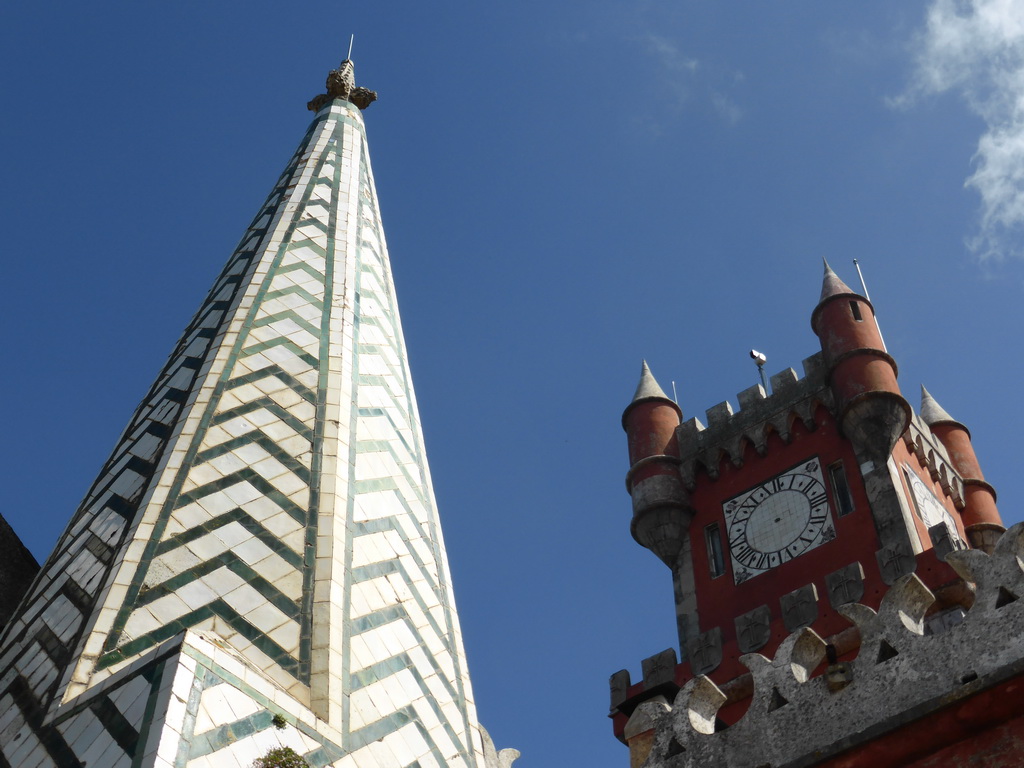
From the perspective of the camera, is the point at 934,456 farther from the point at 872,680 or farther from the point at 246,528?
the point at 246,528

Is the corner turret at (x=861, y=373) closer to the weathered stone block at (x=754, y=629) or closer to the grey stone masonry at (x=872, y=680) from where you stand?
the weathered stone block at (x=754, y=629)

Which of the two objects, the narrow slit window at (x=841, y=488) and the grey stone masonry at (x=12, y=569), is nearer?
the grey stone masonry at (x=12, y=569)

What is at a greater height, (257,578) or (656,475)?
(656,475)

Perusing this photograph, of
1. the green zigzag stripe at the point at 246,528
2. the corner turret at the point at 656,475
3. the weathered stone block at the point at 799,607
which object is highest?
the corner turret at the point at 656,475

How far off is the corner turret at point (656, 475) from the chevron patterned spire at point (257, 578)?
1832 cm

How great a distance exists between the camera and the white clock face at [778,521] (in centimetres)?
2564

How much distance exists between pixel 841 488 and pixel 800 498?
0.91 m

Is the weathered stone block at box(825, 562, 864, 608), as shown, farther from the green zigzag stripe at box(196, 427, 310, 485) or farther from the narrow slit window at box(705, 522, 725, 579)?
the green zigzag stripe at box(196, 427, 310, 485)

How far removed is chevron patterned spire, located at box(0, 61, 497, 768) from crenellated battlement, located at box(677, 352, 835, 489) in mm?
18743

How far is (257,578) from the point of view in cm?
706

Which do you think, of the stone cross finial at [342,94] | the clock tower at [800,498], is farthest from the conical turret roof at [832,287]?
the stone cross finial at [342,94]

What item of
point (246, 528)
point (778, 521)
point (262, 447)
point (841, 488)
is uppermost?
point (841, 488)

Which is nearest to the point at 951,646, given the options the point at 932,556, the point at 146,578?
the point at 146,578

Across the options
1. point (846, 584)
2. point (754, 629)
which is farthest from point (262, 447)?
point (754, 629)
